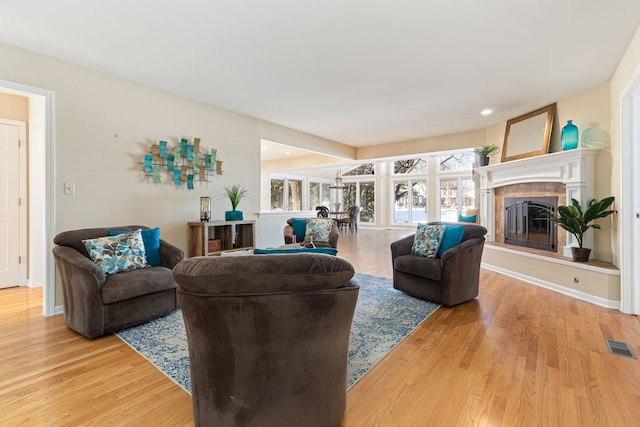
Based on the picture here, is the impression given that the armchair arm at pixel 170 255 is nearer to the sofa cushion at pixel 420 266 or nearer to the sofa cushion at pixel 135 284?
the sofa cushion at pixel 135 284

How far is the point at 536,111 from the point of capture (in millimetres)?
4609

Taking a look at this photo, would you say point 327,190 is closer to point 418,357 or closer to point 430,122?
point 430,122

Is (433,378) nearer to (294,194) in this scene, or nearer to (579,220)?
(579,220)

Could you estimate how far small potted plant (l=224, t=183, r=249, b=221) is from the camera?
14.5ft

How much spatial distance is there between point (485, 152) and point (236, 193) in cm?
440

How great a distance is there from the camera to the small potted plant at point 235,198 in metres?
4.42

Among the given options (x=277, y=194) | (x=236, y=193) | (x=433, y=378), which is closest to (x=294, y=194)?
(x=277, y=194)

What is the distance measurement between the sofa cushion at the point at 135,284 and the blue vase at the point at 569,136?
4905 mm

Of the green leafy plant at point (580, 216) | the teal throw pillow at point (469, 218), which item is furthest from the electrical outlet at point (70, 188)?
the teal throw pillow at point (469, 218)

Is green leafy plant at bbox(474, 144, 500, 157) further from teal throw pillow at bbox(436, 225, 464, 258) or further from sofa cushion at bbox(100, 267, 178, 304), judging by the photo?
sofa cushion at bbox(100, 267, 178, 304)

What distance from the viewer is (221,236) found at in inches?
177

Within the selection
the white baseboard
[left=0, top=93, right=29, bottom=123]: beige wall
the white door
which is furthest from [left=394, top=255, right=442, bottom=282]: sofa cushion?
[left=0, top=93, right=29, bottom=123]: beige wall

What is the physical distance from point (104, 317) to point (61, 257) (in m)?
0.65

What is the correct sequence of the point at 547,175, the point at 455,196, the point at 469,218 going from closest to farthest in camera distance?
the point at 547,175 < the point at 469,218 < the point at 455,196
